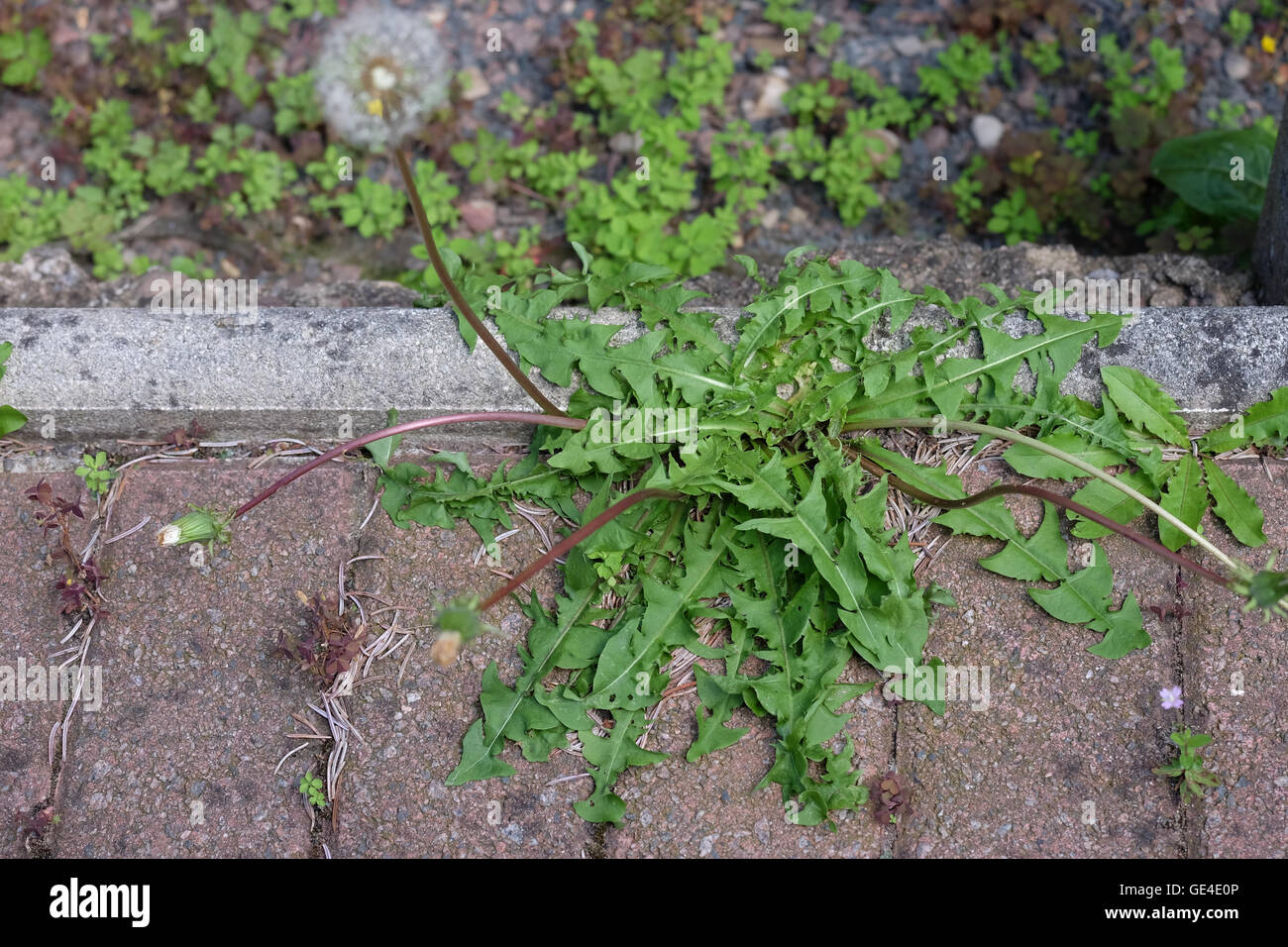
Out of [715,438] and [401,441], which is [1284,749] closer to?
[715,438]

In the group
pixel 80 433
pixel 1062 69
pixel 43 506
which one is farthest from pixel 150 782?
pixel 1062 69

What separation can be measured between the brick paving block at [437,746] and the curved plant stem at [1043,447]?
0.86 meters

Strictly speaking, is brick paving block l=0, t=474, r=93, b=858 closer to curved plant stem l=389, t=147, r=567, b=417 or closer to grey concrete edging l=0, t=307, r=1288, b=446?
grey concrete edging l=0, t=307, r=1288, b=446

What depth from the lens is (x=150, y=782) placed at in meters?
2.19

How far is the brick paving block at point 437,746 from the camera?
Answer: 2141 mm

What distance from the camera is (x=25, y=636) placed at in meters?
2.31

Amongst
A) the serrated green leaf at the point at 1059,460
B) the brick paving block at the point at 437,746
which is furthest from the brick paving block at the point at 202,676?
the serrated green leaf at the point at 1059,460

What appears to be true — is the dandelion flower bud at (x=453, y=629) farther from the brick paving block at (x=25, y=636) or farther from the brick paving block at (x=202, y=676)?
the brick paving block at (x=25, y=636)

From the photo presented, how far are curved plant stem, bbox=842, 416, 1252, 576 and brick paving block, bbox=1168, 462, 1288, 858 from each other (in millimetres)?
102

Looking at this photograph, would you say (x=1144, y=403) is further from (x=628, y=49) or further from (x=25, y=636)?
(x=25, y=636)

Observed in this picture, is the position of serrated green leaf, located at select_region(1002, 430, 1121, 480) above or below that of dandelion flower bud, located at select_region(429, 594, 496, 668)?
above

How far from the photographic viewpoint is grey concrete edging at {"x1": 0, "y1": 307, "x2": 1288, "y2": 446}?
92.4 inches

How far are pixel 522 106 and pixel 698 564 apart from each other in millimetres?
2190

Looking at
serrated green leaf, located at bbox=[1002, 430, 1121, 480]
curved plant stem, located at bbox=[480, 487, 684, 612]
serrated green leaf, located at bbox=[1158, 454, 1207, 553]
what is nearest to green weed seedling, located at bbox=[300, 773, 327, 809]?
curved plant stem, located at bbox=[480, 487, 684, 612]
